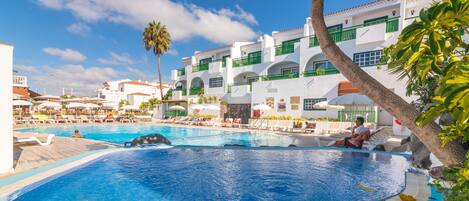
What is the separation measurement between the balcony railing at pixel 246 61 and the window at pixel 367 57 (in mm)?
10564

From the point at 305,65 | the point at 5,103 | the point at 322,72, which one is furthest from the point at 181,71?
the point at 5,103

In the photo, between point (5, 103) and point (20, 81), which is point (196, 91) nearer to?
point (5, 103)

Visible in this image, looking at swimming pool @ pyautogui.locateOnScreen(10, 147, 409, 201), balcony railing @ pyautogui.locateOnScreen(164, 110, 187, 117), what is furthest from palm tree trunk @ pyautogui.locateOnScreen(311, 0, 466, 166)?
balcony railing @ pyautogui.locateOnScreen(164, 110, 187, 117)

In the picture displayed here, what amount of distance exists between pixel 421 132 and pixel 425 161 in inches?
227

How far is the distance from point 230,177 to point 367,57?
54.0 feet

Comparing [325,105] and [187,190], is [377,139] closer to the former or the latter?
[325,105]

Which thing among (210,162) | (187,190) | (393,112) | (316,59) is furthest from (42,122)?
(393,112)

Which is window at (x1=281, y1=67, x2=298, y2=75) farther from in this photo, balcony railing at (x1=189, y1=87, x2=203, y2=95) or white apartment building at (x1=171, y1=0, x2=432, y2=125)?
balcony railing at (x1=189, y1=87, x2=203, y2=95)

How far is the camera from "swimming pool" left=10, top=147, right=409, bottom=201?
5.16 metres

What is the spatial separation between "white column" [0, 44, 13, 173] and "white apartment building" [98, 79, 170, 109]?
48.4m

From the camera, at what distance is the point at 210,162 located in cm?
795

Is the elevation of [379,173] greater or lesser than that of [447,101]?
lesser

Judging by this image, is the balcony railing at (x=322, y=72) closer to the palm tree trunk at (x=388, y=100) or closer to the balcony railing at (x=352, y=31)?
the balcony railing at (x=352, y=31)

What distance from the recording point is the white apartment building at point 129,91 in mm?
53366
